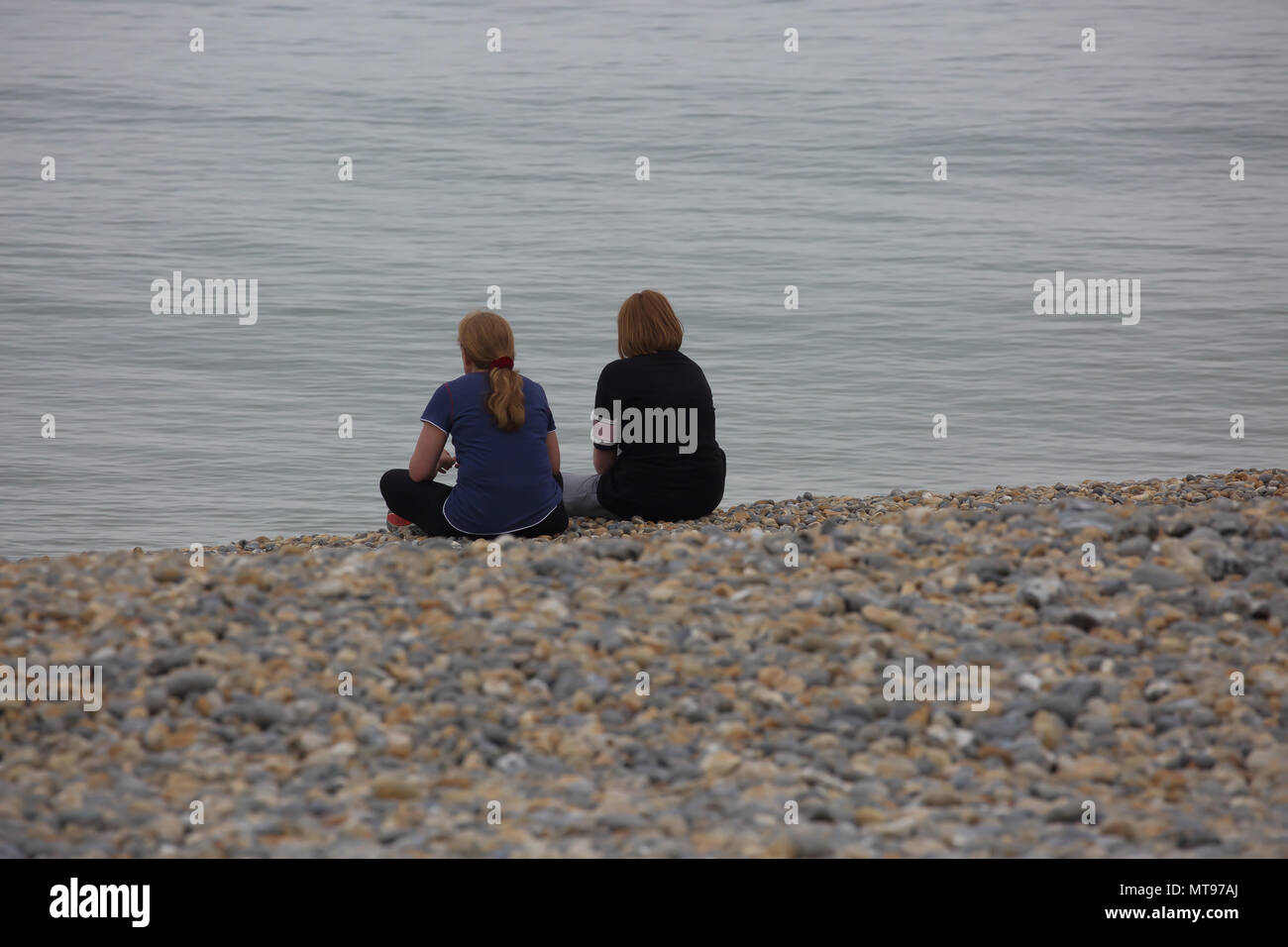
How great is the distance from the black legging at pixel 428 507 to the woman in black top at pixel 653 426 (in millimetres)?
448

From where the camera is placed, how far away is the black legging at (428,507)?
6949 mm

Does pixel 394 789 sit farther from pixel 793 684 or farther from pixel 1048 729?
pixel 1048 729

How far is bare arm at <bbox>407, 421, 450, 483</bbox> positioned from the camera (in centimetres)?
682

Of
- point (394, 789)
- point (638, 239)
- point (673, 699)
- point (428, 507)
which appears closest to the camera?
point (394, 789)

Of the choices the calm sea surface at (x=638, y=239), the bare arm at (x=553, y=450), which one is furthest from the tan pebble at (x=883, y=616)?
the calm sea surface at (x=638, y=239)

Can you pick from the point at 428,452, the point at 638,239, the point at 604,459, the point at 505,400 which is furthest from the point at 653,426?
the point at 638,239

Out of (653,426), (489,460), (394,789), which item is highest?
(653,426)

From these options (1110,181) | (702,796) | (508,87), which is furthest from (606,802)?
(508,87)

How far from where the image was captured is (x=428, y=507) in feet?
23.1

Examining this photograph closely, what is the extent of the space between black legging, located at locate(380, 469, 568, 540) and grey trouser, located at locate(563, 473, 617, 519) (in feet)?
Result: 1.29

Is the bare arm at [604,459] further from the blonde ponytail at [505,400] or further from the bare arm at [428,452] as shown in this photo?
the bare arm at [428,452]

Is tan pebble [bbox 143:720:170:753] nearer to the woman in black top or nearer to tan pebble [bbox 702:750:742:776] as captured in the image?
tan pebble [bbox 702:750:742:776]

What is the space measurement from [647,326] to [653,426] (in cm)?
53
